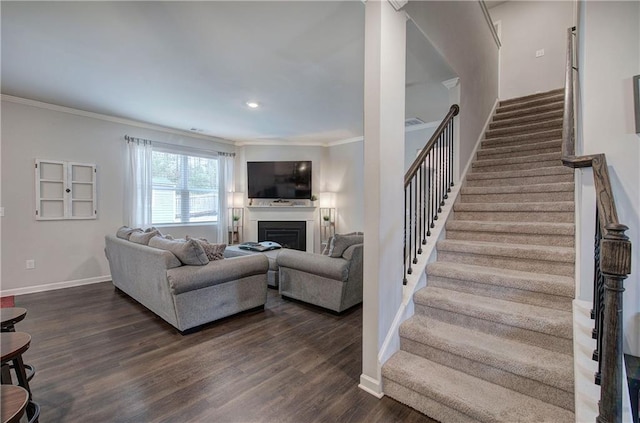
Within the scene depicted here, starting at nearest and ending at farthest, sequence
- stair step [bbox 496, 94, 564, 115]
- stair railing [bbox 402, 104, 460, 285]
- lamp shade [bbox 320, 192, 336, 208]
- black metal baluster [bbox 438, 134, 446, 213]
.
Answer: stair railing [bbox 402, 104, 460, 285], black metal baluster [bbox 438, 134, 446, 213], stair step [bbox 496, 94, 564, 115], lamp shade [bbox 320, 192, 336, 208]

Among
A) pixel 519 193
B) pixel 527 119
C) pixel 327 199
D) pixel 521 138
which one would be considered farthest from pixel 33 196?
pixel 527 119

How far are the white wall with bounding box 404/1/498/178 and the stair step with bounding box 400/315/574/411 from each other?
205 cm

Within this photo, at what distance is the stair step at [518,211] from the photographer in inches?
97.0

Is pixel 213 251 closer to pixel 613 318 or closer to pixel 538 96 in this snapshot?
pixel 613 318

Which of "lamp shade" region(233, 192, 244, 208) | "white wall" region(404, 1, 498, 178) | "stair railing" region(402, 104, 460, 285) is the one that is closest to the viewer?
"stair railing" region(402, 104, 460, 285)

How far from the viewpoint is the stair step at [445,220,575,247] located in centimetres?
229

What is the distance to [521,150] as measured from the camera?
11.5 ft

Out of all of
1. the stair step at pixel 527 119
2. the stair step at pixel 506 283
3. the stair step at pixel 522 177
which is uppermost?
the stair step at pixel 527 119

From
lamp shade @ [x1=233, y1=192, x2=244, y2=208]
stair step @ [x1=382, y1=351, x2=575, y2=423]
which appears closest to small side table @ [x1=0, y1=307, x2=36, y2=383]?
stair step @ [x1=382, y1=351, x2=575, y2=423]

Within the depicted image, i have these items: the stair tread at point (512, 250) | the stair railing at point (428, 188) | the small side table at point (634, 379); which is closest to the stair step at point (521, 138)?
the stair railing at point (428, 188)

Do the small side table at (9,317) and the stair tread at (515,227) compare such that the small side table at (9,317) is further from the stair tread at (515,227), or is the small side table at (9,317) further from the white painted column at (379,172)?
the stair tread at (515,227)

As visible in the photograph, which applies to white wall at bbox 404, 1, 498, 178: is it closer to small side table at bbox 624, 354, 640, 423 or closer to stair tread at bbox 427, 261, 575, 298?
stair tread at bbox 427, 261, 575, 298

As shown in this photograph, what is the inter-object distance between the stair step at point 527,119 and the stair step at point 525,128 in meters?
0.10

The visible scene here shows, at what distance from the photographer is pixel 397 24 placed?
2.00 m
